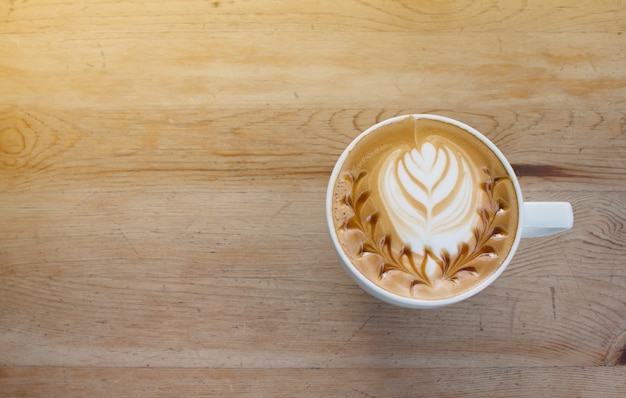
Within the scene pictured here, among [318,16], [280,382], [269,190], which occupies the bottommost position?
[280,382]

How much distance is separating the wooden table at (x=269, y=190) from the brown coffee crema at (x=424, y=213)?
0.11 metres

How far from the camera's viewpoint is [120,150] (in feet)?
2.35

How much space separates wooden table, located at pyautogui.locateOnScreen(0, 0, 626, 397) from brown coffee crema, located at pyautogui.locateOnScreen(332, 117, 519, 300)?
11 cm

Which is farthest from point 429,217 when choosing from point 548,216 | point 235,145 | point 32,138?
point 32,138

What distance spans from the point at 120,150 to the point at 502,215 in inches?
18.2

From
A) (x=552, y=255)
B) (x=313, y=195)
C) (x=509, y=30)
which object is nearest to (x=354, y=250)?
(x=313, y=195)

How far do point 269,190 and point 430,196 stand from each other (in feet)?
0.69

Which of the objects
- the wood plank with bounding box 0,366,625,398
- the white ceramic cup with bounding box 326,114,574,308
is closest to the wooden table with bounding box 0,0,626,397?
the wood plank with bounding box 0,366,625,398

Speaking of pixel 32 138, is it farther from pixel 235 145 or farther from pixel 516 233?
pixel 516 233

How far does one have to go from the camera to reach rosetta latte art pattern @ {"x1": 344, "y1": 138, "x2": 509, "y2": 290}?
0.58 meters

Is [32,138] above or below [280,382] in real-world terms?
above

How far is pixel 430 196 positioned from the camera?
0.59 metres

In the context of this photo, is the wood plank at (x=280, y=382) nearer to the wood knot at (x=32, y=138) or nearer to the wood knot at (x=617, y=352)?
the wood knot at (x=617, y=352)

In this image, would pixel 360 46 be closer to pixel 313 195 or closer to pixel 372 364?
pixel 313 195
